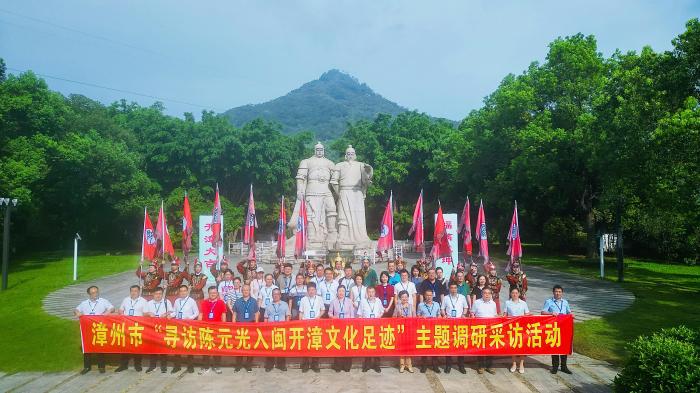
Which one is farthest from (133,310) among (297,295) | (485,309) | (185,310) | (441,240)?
(441,240)

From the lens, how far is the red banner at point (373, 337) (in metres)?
9.58

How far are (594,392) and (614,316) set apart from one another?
272 inches

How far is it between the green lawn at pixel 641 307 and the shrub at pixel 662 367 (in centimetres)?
362

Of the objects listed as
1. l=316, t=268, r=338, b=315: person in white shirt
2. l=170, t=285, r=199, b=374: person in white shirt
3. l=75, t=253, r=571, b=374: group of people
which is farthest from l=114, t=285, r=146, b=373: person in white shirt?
l=316, t=268, r=338, b=315: person in white shirt

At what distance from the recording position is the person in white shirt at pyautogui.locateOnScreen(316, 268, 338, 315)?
10719mm

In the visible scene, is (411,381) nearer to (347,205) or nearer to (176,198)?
(347,205)

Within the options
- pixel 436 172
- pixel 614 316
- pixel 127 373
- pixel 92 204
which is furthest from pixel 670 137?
pixel 92 204

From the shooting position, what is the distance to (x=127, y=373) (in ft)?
32.1

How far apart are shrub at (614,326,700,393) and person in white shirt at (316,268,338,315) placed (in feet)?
17.5

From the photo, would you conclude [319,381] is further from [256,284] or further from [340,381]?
[256,284]

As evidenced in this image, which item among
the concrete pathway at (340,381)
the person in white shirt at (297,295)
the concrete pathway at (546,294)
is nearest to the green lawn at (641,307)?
the concrete pathway at (546,294)

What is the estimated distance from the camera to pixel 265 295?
10.7m

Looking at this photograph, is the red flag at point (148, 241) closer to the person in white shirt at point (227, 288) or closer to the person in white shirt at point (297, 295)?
the person in white shirt at point (227, 288)

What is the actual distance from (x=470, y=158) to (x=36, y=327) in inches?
1206
